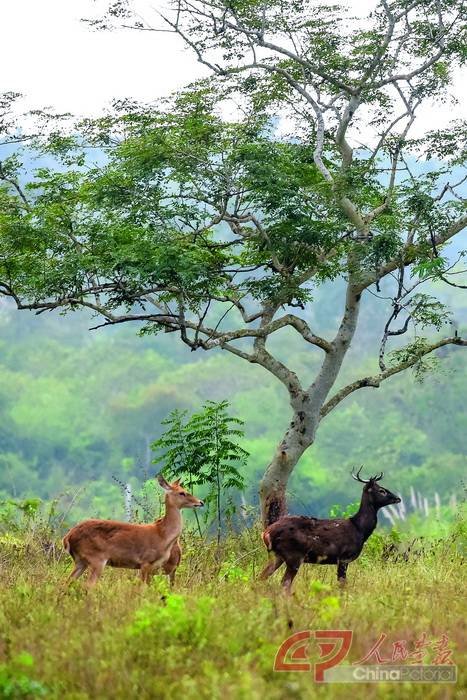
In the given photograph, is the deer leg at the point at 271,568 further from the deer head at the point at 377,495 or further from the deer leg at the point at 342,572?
the deer head at the point at 377,495

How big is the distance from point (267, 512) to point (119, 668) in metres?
10.1

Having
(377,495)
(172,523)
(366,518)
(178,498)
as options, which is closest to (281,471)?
(377,495)

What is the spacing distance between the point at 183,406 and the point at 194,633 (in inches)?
1753

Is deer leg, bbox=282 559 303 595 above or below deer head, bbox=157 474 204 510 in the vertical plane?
below

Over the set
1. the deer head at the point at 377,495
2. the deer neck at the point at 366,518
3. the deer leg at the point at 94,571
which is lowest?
the deer leg at the point at 94,571

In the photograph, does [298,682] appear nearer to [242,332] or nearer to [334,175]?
[242,332]

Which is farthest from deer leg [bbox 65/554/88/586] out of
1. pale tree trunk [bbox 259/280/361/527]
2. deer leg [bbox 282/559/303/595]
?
pale tree trunk [bbox 259/280/361/527]

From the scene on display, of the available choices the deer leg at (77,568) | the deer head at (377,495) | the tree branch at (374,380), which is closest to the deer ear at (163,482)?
the deer leg at (77,568)

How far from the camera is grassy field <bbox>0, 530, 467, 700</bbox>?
463cm

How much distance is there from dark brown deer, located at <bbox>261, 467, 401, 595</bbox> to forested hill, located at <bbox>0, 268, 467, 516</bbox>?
37477 mm

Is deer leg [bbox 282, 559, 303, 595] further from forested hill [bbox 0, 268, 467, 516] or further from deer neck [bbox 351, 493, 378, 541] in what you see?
forested hill [bbox 0, 268, 467, 516]

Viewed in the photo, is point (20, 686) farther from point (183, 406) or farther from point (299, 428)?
point (183, 406)

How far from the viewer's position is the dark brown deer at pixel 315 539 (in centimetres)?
750

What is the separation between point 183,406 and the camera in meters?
49.7
